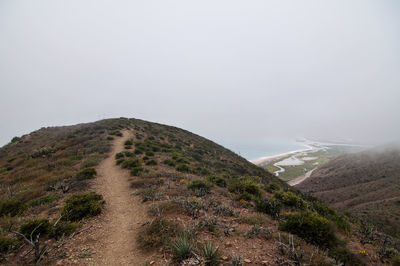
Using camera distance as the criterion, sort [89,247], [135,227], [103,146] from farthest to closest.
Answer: [103,146], [135,227], [89,247]

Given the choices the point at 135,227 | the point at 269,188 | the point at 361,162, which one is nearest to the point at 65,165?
the point at 135,227

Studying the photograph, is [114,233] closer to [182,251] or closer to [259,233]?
[182,251]

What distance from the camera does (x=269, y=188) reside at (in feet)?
37.8

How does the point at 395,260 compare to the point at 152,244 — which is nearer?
the point at 152,244

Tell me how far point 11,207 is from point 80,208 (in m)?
3.63

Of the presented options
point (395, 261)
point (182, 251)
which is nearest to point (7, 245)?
point (182, 251)

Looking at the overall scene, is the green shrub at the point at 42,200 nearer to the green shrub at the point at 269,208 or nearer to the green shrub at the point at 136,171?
the green shrub at the point at 136,171

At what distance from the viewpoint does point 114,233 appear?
16.5ft

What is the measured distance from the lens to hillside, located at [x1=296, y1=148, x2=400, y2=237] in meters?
20.7

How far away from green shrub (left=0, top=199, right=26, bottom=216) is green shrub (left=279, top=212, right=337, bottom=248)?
35.2 feet

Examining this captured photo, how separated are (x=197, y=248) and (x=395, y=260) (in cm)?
627

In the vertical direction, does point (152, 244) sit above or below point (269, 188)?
above

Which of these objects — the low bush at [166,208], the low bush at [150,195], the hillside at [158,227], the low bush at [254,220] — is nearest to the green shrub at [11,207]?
the hillside at [158,227]

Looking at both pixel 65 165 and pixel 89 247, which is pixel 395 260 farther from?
pixel 65 165
